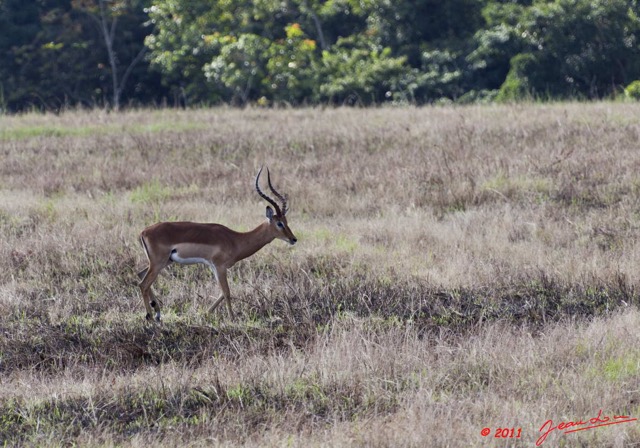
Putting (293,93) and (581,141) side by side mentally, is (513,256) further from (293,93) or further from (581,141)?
(293,93)

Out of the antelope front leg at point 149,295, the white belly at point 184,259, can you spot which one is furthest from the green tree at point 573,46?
the antelope front leg at point 149,295

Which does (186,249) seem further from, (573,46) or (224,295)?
(573,46)

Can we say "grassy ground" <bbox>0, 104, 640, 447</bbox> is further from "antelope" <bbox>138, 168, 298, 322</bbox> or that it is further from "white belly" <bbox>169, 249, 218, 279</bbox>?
"white belly" <bbox>169, 249, 218, 279</bbox>

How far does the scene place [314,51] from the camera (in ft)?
90.3

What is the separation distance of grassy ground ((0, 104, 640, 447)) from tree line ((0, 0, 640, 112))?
613cm

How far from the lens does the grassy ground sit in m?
5.88

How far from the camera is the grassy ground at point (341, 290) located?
588cm

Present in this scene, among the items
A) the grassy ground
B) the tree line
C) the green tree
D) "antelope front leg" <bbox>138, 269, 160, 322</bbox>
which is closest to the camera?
the grassy ground

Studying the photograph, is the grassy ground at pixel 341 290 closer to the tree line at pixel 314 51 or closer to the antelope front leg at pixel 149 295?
the antelope front leg at pixel 149 295

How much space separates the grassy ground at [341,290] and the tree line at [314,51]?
613 cm

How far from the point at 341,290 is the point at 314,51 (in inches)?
771

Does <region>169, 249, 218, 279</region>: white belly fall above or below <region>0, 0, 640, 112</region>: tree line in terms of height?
below

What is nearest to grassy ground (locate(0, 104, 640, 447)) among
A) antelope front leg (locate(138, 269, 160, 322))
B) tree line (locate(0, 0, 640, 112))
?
antelope front leg (locate(138, 269, 160, 322))

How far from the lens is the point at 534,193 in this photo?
12.5m
